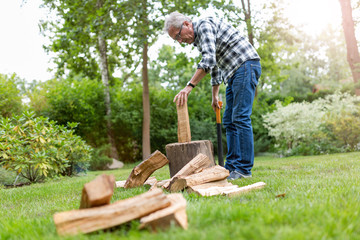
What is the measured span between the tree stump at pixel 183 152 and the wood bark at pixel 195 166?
240 millimetres

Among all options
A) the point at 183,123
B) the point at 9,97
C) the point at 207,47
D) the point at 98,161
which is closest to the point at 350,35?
the point at 207,47

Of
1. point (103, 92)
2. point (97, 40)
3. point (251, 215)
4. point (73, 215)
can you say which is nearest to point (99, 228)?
point (73, 215)

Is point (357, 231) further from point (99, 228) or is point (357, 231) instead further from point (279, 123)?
point (279, 123)

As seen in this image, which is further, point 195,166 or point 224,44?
point 224,44

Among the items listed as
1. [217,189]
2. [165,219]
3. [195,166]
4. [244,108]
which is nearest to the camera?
[165,219]

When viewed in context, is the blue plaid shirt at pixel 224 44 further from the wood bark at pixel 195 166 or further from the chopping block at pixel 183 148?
the wood bark at pixel 195 166

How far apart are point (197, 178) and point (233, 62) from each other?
1643 mm

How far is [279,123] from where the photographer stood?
10.4 m

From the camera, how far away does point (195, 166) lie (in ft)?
10.7

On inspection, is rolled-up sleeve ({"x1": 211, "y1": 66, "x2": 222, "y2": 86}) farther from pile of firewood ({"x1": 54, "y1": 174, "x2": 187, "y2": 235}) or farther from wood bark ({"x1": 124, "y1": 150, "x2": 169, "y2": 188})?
pile of firewood ({"x1": 54, "y1": 174, "x2": 187, "y2": 235})

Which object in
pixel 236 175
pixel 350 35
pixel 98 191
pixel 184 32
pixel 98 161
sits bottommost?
pixel 98 161

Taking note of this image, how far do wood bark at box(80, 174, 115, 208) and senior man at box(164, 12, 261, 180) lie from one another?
2.09 m

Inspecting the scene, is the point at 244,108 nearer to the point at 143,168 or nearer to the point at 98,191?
the point at 143,168

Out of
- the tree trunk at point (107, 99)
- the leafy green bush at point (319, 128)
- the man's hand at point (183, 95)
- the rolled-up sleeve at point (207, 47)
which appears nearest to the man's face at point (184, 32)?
the rolled-up sleeve at point (207, 47)
